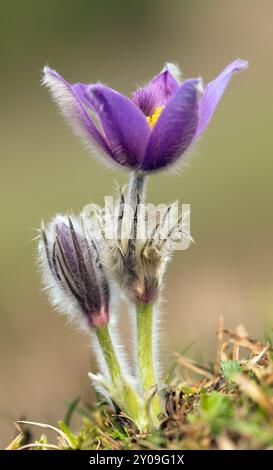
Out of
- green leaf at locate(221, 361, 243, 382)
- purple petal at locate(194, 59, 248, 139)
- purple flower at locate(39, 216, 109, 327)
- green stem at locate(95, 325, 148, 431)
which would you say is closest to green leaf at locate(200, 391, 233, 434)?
green leaf at locate(221, 361, 243, 382)

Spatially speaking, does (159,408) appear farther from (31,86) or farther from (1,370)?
(31,86)

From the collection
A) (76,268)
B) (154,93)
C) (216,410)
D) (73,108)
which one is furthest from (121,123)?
(216,410)

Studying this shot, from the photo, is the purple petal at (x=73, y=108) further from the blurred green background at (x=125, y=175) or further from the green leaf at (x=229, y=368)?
the green leaf at (x=229, y=368)

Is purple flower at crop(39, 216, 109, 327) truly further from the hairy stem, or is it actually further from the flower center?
the flower center

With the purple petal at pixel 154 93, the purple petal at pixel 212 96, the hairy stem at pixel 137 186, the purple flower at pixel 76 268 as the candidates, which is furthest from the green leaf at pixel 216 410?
the purple petal at pixel 154 93

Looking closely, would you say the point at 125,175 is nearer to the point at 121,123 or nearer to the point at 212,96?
the point at 212,96

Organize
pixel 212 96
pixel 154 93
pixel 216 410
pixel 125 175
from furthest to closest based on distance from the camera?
pixel 125 175
pixel 154 93
pixel 212 96
pixel 216 410
